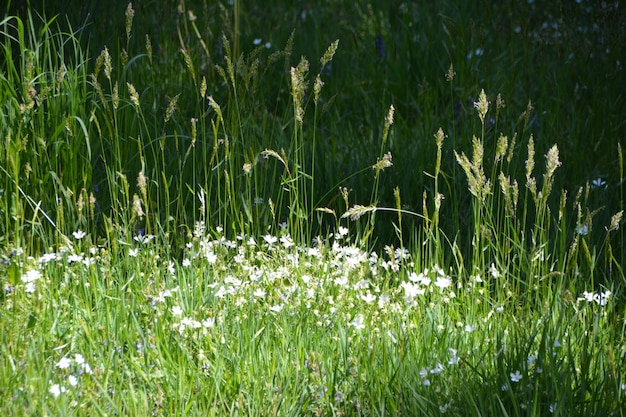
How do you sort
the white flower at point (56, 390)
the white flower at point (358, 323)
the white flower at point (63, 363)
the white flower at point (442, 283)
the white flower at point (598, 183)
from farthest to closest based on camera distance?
the white flower at point (598, 183) → the white flower at point (442, 283) → the white flower at point (358, 323) → the white flower at point (63, 363) → the white flower at point (56, 390)

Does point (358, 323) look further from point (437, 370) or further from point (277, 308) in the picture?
point (437, 370)

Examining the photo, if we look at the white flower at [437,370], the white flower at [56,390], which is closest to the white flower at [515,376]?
the white flower at [437,370]

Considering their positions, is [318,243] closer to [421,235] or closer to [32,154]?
[421,235]

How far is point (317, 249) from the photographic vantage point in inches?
117

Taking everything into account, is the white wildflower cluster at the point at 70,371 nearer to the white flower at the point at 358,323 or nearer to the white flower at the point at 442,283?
the white flower at the point at 358,323

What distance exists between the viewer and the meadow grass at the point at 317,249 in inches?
88.7

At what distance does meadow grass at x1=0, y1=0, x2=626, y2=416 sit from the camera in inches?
88.7

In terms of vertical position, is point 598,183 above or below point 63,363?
above

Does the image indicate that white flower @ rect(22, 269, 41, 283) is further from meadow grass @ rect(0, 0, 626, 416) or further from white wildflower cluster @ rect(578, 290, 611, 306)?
white wildflower cluster @ rect(578, 290, 611, 306)

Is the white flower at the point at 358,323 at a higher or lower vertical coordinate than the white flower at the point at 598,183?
lower

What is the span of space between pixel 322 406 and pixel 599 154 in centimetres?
230

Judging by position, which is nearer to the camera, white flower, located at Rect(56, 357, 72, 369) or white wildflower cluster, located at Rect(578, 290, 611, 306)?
white flower, located at Rect(56, 357, 72, 369)

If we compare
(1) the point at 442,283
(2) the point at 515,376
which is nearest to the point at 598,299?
(1) the point at 442,283

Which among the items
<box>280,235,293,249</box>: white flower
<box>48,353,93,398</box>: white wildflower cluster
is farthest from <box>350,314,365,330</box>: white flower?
<box>48,353,93,398</box>: white wildflower cluster
